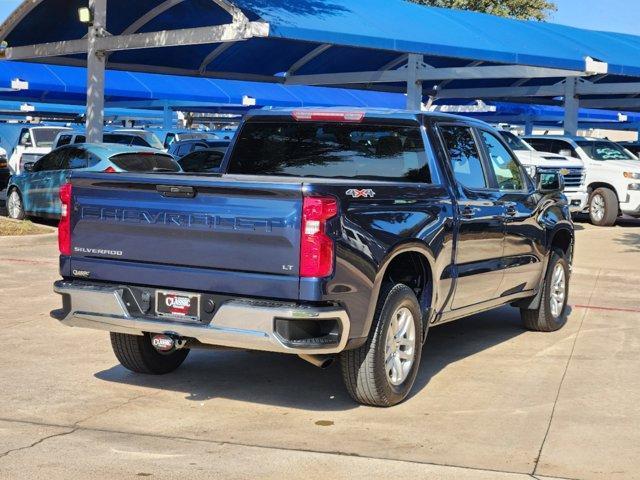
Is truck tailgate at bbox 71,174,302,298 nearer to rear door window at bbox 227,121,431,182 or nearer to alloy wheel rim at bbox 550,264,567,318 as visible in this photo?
rear door window at bbox 227,121,431,182

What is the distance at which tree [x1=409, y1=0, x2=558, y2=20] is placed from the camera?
169ft

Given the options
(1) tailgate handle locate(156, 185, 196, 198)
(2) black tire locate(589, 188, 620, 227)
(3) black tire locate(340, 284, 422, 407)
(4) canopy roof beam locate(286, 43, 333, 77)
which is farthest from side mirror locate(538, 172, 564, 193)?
(4) canopy roof beam locate(286, 43, 333, 77)

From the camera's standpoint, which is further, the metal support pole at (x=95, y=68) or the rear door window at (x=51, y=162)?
the metal support pole at (x=95, y=68)

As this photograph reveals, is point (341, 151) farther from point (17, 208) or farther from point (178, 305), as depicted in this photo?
point (17, 208)

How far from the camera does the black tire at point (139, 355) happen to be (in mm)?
7469

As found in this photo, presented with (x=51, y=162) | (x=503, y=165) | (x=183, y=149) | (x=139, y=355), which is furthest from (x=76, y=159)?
(x=139, y=355)

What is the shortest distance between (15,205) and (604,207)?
39.6ft

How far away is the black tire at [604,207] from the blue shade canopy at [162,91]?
45.1 ft

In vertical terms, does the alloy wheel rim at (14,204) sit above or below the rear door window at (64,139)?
below

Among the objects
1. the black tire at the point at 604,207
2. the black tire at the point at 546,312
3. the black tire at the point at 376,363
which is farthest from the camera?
the black tire at the point at 604,207

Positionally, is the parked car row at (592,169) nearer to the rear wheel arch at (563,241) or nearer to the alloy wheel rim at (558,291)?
the rear wheel arch at (563,241)

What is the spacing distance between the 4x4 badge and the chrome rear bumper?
2.30 feet

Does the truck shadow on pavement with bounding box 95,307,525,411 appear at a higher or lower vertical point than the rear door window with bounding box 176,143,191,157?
lower

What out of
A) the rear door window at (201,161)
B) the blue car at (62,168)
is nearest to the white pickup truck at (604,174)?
the rear door window at (201,161)
